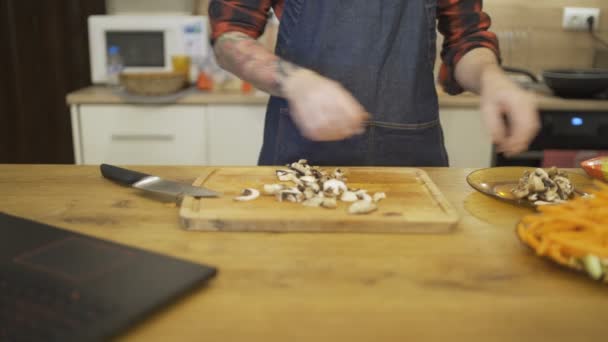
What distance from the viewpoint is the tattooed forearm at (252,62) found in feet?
3.12

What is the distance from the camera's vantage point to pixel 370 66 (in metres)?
1.21

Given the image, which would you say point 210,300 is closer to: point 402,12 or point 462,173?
point 462,173

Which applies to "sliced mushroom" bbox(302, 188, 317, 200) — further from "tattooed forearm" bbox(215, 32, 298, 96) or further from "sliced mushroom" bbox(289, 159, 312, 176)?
"tattooed forearm" bbox(215, 32, 298, 96)

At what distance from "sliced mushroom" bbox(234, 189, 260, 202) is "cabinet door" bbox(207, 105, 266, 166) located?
1.32 meters

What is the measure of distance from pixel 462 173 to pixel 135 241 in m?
0.63

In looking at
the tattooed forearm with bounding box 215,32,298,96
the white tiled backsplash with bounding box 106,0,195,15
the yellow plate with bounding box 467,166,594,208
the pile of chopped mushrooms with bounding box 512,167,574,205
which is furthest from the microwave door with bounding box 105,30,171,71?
the pile of chopped mushrooms with bounding box 512,167,574,205

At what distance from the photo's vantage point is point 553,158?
2.08 metres

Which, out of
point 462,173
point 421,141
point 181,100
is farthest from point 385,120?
point 181,100

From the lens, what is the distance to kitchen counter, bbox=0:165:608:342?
1.67 ft

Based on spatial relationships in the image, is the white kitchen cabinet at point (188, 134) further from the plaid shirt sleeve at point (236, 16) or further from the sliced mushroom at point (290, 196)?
the sliced mushroom at point (290, 196)

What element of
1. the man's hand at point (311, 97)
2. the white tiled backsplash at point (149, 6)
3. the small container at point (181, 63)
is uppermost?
the white tiled backsplash at point (149, 6)

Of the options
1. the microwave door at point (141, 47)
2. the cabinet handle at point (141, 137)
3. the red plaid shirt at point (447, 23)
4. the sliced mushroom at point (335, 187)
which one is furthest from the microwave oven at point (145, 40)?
the sliced mushroom at point (335, 187)

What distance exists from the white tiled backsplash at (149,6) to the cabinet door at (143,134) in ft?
1.96

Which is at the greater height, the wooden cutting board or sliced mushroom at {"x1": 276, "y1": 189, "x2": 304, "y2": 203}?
sliced mushroom at {"x1": 276, "y1": 189, "x2": 304, "y2": 203}
